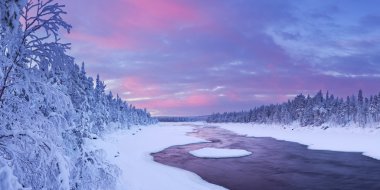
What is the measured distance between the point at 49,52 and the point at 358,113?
367 ft

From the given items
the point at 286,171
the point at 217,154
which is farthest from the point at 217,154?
the point at 286,171

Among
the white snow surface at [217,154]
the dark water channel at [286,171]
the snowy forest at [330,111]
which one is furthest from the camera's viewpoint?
the snowy forest at [330,111]

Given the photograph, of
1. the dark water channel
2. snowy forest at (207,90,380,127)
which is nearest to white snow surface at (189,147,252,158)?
the dark water channel

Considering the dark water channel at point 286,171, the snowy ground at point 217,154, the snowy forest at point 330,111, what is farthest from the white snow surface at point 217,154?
the snowy forest at point 330,111

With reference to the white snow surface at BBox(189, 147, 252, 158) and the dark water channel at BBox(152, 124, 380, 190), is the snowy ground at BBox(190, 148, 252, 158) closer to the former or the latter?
the white snow surface at BBox(189, 147, 252, 158)

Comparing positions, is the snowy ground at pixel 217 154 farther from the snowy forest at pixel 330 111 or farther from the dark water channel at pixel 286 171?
the snowy forest at pixel 330 111

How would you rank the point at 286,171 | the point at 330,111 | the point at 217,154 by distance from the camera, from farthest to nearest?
the point at 330,111
the point at 217,154
the point at 286,171

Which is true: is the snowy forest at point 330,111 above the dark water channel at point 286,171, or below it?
above

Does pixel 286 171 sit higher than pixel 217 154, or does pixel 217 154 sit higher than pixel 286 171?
pixel 217 154

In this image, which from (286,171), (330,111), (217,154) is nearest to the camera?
(286,171)

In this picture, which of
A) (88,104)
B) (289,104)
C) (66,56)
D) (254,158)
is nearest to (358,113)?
(289,104)

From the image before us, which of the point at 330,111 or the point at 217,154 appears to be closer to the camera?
the point at 217,154

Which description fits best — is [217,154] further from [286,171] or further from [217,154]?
[286,171]

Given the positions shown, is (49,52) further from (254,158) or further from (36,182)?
(254,158)
